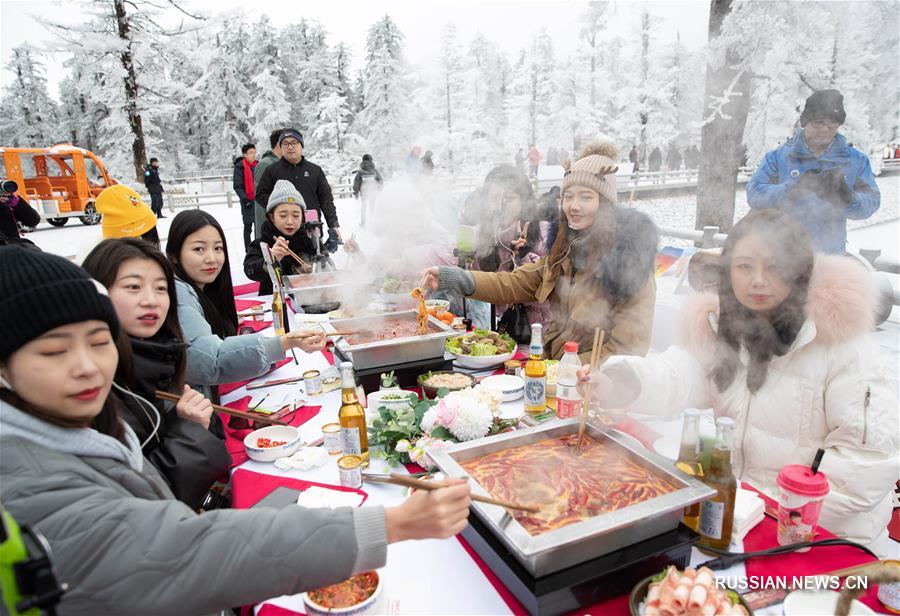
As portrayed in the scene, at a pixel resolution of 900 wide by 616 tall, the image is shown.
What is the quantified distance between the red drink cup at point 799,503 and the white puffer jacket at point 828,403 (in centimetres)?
45

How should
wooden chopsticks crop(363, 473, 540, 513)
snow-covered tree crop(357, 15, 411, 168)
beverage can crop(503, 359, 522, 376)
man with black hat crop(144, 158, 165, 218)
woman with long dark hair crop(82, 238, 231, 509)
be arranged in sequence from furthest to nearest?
man with black hat crop(144, 158, 165, 218) < snow-covered tree crop(357, 15, 411, 168) < beverage can crop(503, 359, 522, 376) < woman with long dark hair crop(82, 238, 231, 509) < wooden chopsticks crop(363, 473, 540, 513)

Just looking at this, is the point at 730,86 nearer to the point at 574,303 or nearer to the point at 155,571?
the point at 574,303

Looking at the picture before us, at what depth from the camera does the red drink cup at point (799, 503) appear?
1352 mm

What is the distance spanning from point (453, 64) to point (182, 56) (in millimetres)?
12424

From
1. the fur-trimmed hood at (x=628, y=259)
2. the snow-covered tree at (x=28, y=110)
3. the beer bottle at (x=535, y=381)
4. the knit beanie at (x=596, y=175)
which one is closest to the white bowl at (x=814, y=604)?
the beer bottle at (x=535, y=381)

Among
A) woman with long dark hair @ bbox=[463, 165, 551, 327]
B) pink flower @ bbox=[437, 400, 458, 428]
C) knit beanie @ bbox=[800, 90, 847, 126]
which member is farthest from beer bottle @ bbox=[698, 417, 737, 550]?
knit beanie @ bbox=[800, 90, 847, 126]

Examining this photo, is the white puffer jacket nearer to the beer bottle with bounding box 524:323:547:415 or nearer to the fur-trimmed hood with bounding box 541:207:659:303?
the beer bottle with bounding box 524:323:547:415

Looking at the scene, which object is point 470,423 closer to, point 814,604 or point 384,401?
point 384,401

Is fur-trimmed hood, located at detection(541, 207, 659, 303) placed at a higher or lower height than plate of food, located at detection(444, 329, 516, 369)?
higher

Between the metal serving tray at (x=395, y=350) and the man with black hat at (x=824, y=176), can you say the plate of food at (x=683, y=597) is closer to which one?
the metal serving tray at (x=395, y=350)

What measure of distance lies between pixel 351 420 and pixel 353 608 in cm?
70

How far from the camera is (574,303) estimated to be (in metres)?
3.18

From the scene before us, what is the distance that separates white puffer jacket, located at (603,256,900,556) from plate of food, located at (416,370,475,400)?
0.75 meters

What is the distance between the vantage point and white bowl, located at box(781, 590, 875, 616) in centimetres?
118
